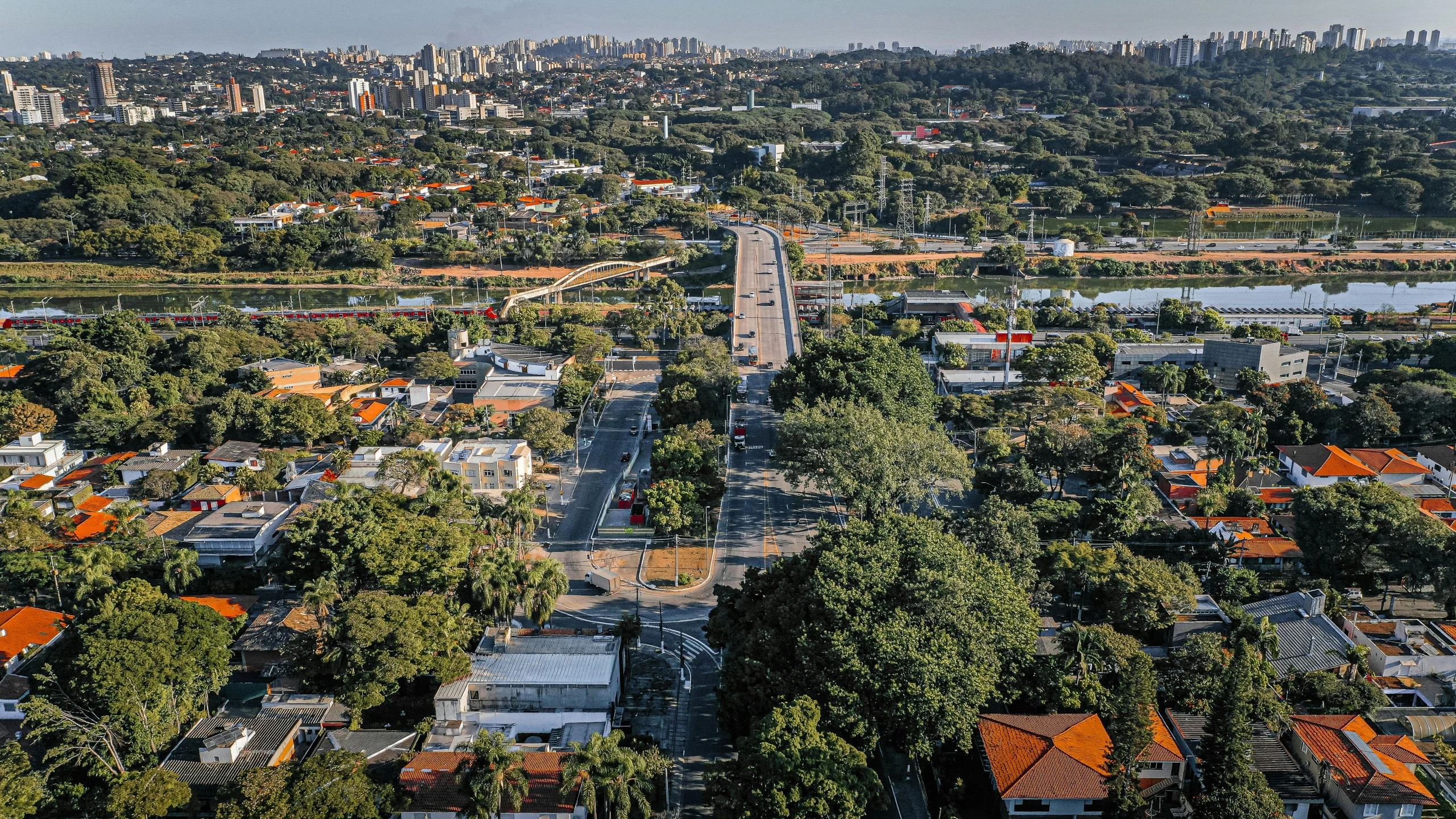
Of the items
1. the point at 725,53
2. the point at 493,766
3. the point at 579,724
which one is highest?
the point at 725,53

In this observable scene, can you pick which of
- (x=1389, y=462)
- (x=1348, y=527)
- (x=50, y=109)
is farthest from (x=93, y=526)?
(x=50, y=109)

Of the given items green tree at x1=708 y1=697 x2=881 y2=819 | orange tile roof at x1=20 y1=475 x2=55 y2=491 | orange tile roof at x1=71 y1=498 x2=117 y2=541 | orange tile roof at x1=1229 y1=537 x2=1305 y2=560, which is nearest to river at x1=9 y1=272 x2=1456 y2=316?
orange tile roof at x1=20 y1=475 x2=55 y2=491

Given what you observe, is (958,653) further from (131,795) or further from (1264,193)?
(1264,193)

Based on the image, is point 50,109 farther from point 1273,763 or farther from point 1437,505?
point 1273,763

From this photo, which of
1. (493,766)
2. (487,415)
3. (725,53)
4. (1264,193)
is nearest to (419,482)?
(487,415)

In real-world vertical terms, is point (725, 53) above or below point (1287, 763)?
above
